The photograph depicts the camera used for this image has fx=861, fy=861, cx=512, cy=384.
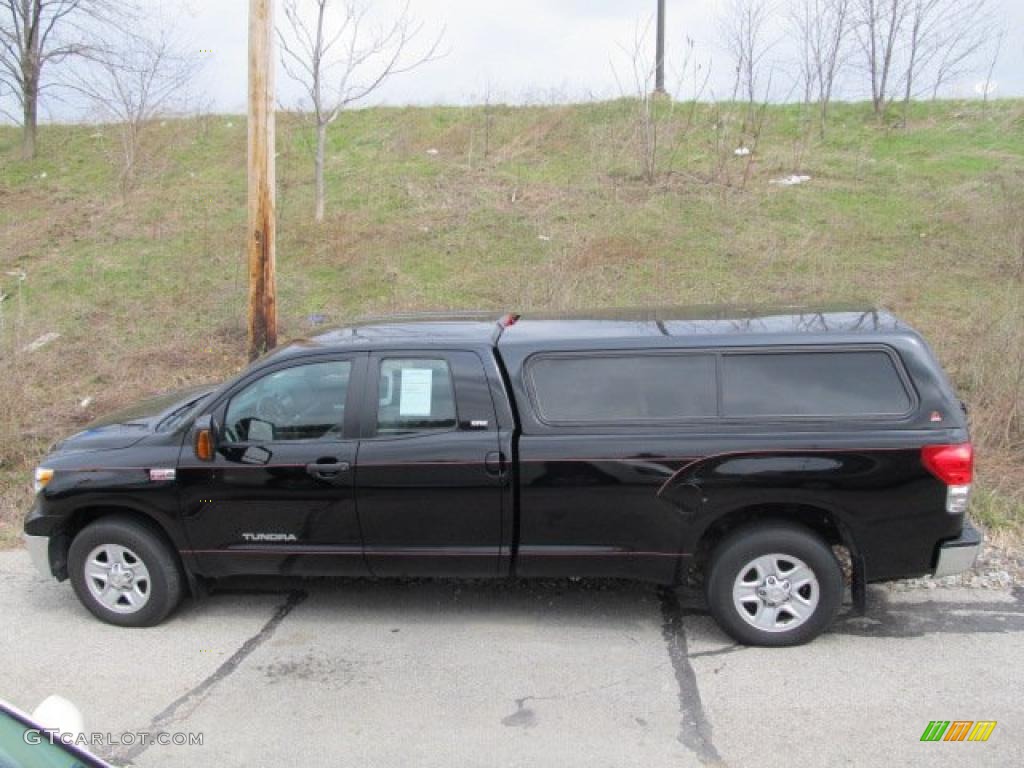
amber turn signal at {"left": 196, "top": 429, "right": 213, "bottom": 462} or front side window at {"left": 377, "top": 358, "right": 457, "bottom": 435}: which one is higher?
front side window at {"left": 377, "top": 358, "right": 457, "bottom": 435}

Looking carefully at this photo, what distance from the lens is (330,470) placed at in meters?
4.63

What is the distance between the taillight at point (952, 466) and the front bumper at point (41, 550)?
189 inches

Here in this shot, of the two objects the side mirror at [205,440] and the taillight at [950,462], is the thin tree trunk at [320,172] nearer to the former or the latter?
the side mirror at [205,440]

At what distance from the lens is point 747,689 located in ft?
13.4

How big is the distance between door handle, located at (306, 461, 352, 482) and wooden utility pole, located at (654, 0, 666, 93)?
15.2 metres

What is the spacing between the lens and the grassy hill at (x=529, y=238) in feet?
34.0

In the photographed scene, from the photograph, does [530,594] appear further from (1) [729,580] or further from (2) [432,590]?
(1) [729,580]

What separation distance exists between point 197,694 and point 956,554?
12.5 ft

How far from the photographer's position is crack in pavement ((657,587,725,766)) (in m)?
3.62

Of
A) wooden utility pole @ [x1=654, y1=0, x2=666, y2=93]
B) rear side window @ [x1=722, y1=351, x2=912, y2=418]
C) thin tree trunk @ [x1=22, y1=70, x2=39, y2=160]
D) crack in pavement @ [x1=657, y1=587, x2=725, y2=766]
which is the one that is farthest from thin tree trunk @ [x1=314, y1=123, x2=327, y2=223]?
rear side window @ [x1=722, y1=351, x2=912, y2=418]

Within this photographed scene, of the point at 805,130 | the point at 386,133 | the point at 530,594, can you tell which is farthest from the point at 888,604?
the point at 386,133

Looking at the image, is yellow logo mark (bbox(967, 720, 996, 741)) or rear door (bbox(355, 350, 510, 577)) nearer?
yellow logo mark (bbox(967, 720, 996, 741))

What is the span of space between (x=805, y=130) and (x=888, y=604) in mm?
17129

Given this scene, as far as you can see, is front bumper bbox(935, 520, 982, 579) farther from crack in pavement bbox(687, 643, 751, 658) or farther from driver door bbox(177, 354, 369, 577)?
driver door bbox(177, 354, 369, 577)
